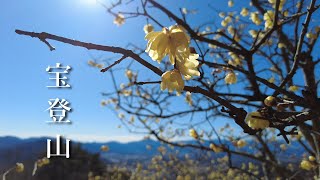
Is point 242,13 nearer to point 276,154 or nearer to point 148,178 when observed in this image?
point 276,154

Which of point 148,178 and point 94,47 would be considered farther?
point 148,178

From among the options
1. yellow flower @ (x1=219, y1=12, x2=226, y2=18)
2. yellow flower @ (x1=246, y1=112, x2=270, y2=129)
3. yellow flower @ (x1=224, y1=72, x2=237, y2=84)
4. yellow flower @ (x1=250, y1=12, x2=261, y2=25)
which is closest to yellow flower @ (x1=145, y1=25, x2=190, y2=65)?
yellow flower @ (x1=246, y1=112, x2=270, y2=129)

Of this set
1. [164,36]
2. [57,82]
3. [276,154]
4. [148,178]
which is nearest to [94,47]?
[164,36]

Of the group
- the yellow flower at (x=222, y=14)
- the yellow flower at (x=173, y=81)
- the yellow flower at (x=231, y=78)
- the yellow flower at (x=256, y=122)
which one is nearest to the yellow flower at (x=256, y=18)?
the yellow flower at (x=222, y=14)

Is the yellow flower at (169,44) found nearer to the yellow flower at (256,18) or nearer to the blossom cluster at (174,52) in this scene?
the blossom cluster at (174,52)

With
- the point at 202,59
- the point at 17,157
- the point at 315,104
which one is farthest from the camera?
the point at 17,157

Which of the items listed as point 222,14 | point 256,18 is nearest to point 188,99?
point 256,18

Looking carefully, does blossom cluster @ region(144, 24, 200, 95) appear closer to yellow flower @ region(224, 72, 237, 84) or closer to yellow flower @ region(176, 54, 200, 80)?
yellow flower @ region(176, 54, 200, 80)
